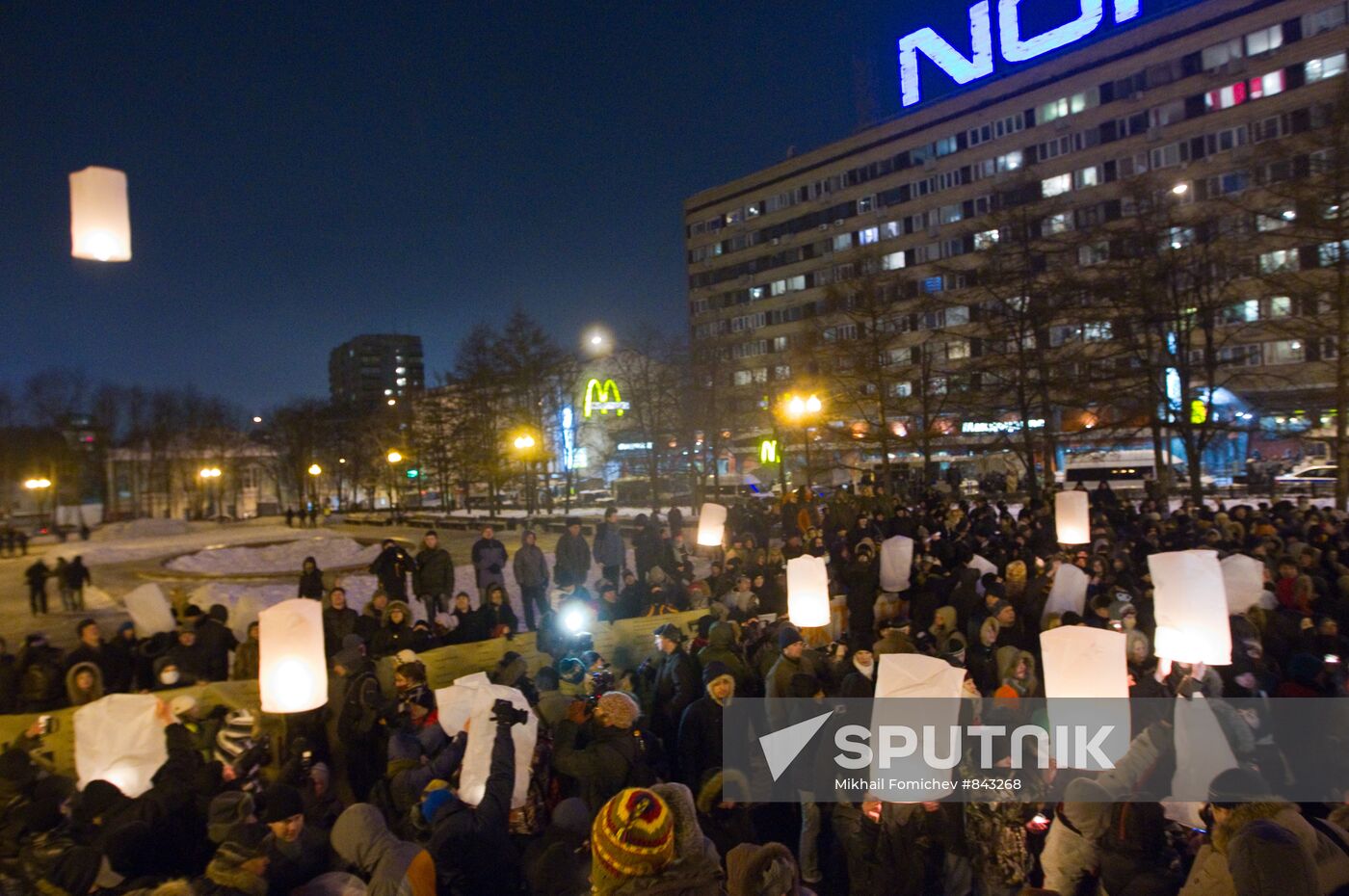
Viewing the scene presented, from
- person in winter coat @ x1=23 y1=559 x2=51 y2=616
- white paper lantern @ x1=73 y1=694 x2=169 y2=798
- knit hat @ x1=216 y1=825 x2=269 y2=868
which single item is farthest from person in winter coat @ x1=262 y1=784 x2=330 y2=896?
person in winter coat @ x1=23 y1=559 x2=51 y2=616

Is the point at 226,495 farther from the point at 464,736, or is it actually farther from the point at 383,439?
the point at 464,736

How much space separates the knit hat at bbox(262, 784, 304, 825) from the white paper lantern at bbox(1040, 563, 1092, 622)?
6975 millimetres

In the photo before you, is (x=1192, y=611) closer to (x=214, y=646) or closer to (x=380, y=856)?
(x=380, y=856)

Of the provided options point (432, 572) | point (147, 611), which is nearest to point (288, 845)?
point (147, 611)

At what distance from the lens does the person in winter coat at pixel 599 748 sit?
455 centimetres

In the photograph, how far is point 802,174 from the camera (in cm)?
7031

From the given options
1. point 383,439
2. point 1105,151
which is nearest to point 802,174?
point 1105,151

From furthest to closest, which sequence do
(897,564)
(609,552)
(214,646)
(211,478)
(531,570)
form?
1. (211,478)
2. (609,552)
3. (531,570)
4. (897,564)
5. (214,646)

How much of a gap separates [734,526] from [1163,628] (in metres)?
13.2

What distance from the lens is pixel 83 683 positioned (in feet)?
24.1

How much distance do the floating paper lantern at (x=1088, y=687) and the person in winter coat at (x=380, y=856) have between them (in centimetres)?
369

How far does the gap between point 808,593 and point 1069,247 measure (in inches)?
699

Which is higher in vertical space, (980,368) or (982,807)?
(980,368)

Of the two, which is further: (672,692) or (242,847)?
(672,692)
